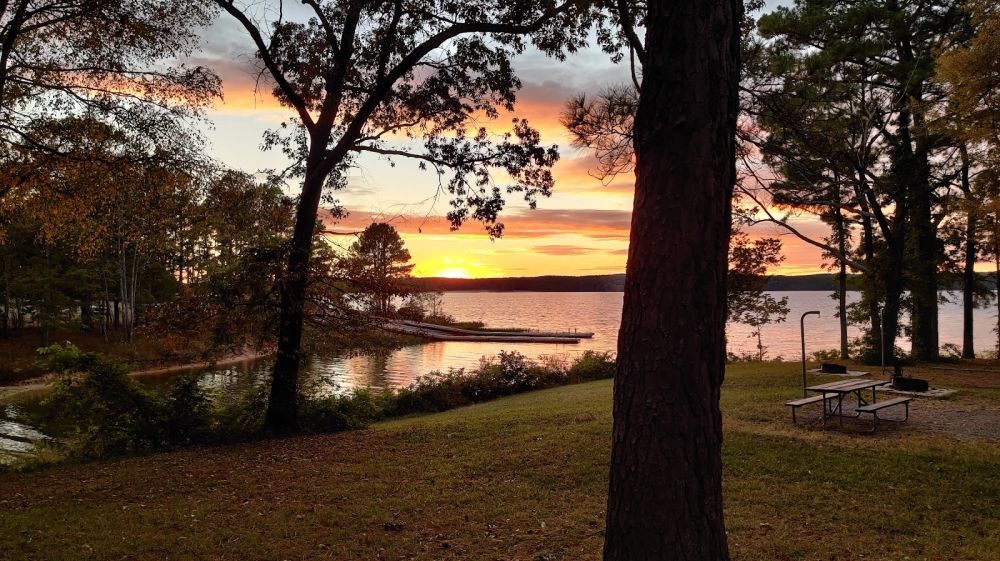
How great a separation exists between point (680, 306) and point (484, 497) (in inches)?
160

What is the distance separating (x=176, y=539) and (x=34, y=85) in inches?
372

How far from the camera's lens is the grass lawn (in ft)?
16.0

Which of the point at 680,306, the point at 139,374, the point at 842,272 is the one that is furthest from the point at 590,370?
the point at 139,374

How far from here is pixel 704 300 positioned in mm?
3008

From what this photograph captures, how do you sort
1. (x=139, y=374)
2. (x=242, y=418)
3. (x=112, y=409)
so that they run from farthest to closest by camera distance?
(x=139, y=374) → (x=242, y=418) → (x=112, y=409)

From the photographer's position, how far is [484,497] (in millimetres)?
6227

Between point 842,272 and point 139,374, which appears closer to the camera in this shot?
point 842,272

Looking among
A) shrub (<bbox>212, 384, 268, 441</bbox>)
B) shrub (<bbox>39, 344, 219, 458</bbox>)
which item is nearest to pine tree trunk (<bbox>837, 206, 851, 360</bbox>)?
shrub (<bbox>212, 384, 268, 441</bbox>)

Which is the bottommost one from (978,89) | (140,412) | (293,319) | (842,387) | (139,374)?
(139,374)

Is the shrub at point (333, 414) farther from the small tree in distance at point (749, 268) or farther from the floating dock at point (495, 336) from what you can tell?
the floating dock at point (495, 336)

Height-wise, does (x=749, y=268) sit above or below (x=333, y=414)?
above

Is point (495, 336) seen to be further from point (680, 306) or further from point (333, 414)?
point (680, 306)

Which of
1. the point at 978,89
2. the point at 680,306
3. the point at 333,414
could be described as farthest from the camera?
the point at 978,89

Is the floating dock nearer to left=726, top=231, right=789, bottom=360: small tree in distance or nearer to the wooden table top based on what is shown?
left=726, top=231, right=789, bottom=360: small tree in distance
